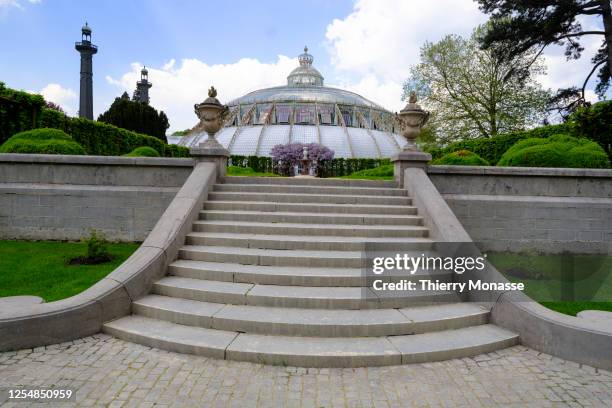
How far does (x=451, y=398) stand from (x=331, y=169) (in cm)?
2458

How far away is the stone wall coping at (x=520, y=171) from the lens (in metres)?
8.87

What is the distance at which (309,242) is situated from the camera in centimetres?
651

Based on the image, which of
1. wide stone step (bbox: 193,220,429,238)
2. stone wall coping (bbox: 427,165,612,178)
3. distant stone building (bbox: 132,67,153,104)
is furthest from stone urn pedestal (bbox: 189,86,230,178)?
distant stone building (bbox: 132,67,153,104)

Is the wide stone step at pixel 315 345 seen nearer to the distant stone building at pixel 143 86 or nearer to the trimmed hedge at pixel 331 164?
the trimmed hedge at pixel 331 164

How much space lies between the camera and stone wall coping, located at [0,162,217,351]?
14.1 feet

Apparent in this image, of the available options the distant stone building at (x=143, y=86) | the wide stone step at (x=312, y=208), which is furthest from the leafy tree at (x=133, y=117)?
the distant stone building at (x=143, y=86)

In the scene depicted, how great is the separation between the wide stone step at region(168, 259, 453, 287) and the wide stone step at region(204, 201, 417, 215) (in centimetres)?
209

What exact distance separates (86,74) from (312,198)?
49657 millimetres

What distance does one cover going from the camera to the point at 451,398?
3.47m

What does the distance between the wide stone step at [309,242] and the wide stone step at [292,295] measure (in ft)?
3.72

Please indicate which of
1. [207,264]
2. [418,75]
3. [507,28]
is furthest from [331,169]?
[207,264]

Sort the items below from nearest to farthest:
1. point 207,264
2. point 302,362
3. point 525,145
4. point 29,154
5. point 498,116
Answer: point 302,362 → point 207,264 → point 29,154 → point 525,145 → point 498,116

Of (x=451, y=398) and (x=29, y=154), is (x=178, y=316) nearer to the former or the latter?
(x=451, y=398)

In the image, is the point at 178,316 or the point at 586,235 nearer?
the point at 178,316
